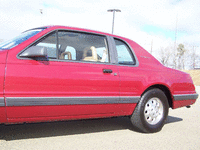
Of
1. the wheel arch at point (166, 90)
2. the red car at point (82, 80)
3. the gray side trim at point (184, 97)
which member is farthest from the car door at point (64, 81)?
the gray side trim at point (184, 97)

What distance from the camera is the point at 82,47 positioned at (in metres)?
3.96

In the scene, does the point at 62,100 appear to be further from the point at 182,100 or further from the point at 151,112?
the point at 182,100

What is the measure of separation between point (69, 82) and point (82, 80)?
0.68 ft

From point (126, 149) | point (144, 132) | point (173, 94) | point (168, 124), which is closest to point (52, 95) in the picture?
point (126, 149)

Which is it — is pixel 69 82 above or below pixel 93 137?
above

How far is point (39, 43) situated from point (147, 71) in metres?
1.95

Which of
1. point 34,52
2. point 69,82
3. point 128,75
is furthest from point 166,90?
point 34,52

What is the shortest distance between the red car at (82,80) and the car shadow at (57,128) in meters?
0.59

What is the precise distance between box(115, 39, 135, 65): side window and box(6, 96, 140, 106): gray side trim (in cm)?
62

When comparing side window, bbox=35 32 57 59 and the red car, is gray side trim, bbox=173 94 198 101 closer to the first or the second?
the red car

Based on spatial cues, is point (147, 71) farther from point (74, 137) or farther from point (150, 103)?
point (74, 137)

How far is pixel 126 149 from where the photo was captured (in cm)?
340

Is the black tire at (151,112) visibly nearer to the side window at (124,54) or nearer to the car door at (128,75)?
the car door at (128,75)

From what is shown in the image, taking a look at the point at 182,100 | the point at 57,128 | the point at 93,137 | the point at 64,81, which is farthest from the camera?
the point at 182,100
